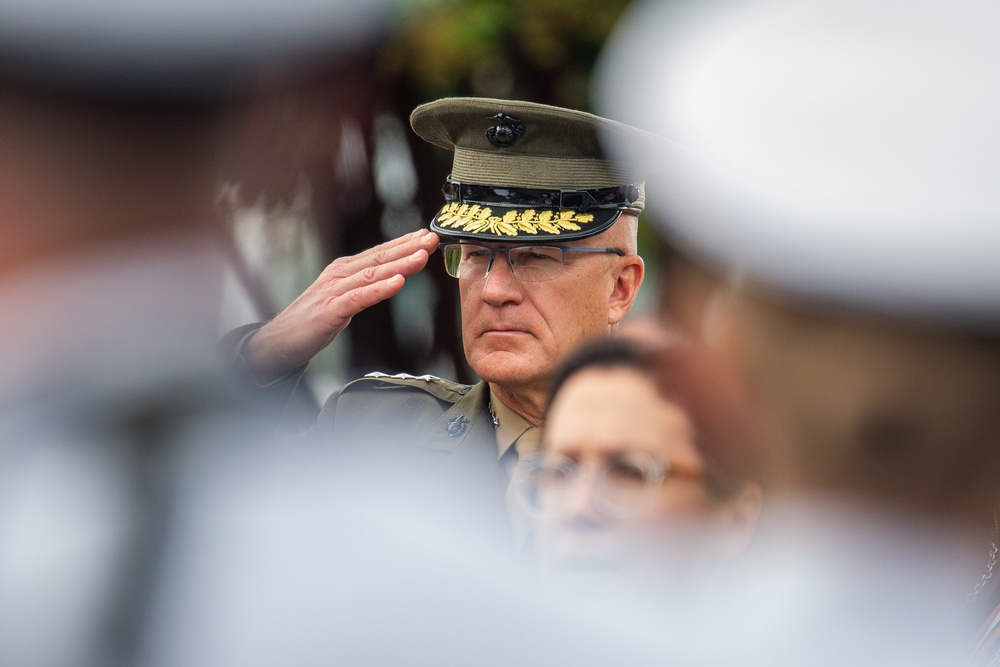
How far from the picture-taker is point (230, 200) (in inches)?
36.6

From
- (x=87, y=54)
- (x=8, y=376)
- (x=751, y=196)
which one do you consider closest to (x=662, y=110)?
(x=751, y=196)

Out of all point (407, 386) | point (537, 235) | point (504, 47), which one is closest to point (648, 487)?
point (537, 235)

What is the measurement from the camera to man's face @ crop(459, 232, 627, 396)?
2.22 m

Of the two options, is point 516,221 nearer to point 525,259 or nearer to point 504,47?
point 525,259

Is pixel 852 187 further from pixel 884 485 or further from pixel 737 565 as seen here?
pixel 737 565

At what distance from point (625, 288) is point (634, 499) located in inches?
57.8

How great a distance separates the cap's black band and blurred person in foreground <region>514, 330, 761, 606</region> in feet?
4.13

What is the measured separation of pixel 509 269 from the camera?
7.30 feet

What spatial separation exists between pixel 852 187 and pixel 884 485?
0.70 ft

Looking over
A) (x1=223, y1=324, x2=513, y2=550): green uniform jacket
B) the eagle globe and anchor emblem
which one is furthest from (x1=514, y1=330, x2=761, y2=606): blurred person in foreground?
the eagle globe and anchor emblem

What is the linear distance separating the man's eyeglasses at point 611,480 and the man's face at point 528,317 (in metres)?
1.16

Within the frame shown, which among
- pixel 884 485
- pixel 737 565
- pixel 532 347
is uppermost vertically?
pixel 884 485

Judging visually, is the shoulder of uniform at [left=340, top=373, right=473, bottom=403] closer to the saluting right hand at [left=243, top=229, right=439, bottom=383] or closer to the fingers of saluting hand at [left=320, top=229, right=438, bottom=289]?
the saluting right hand at [left=243, top=229, right=439, bottom=383]

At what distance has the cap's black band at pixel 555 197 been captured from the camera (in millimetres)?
2262
